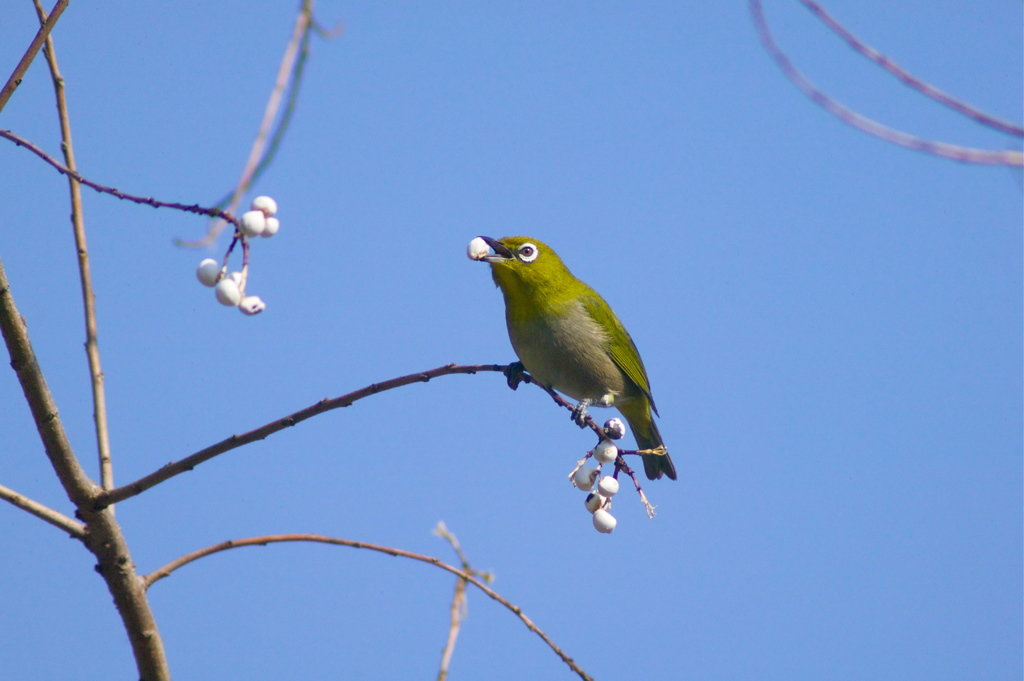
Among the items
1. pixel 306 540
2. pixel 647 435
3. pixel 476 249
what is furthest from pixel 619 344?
pixel 306 540

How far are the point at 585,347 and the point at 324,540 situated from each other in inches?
119

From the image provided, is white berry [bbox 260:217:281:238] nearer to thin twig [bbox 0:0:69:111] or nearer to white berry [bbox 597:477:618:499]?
thin twig [bbox 0:0:69:111]

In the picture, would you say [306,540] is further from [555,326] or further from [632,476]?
[555,326]

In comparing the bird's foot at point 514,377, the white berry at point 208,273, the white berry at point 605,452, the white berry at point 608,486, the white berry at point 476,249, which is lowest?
the white berry at point 608,486

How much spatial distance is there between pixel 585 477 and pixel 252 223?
1.67 m

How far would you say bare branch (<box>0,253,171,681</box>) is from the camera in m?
2.72

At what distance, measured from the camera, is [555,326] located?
216 inches

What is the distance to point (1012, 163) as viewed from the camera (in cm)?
163

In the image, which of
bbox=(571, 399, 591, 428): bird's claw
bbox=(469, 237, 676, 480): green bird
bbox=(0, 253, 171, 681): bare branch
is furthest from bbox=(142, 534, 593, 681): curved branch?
bbox=(469, 237, 676, 480): green bird

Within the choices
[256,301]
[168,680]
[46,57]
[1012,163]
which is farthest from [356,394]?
[1012,163]

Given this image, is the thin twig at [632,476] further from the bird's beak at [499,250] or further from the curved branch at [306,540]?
the bird's beak at [499,250]

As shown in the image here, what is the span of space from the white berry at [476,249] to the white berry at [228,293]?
2362 mm

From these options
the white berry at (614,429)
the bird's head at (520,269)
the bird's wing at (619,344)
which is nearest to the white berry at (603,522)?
the white berry at (614,429)

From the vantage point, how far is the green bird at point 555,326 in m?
5.49
